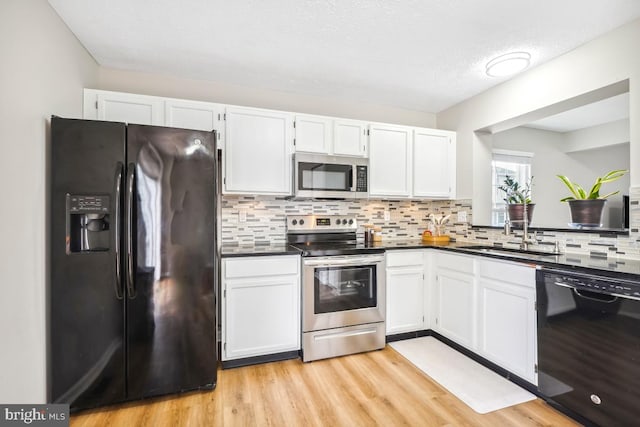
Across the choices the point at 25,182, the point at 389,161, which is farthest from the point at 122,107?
the point at 389,161

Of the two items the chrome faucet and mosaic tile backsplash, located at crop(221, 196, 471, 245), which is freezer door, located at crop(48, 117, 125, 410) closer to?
mosaic tile backsplash, located at crop(221, 196, 471, 245)

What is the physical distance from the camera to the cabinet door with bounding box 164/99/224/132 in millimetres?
2436

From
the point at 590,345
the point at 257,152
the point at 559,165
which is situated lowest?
the point at 590,345

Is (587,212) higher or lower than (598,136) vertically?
lower

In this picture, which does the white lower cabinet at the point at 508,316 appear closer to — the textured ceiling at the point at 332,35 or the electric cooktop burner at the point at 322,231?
the electric cooktop burner at the point at 322,231

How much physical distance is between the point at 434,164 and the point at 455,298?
4.84ft

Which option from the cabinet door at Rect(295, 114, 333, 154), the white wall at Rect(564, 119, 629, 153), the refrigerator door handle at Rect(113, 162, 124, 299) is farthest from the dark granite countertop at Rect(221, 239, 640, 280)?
the white wall at Rect(564, 119, 629, 153)

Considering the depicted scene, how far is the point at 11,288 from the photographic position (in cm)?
144

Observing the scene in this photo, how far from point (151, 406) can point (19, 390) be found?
68 centimetres

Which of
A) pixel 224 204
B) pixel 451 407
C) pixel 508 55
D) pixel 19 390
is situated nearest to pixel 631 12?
pixel 508 55

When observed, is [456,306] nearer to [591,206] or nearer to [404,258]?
[404,258]

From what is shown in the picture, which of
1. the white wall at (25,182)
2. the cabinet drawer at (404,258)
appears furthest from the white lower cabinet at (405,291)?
the white wall at (25,182)

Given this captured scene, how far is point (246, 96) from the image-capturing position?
295 cm

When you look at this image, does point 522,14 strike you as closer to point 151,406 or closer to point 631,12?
point 631,12
